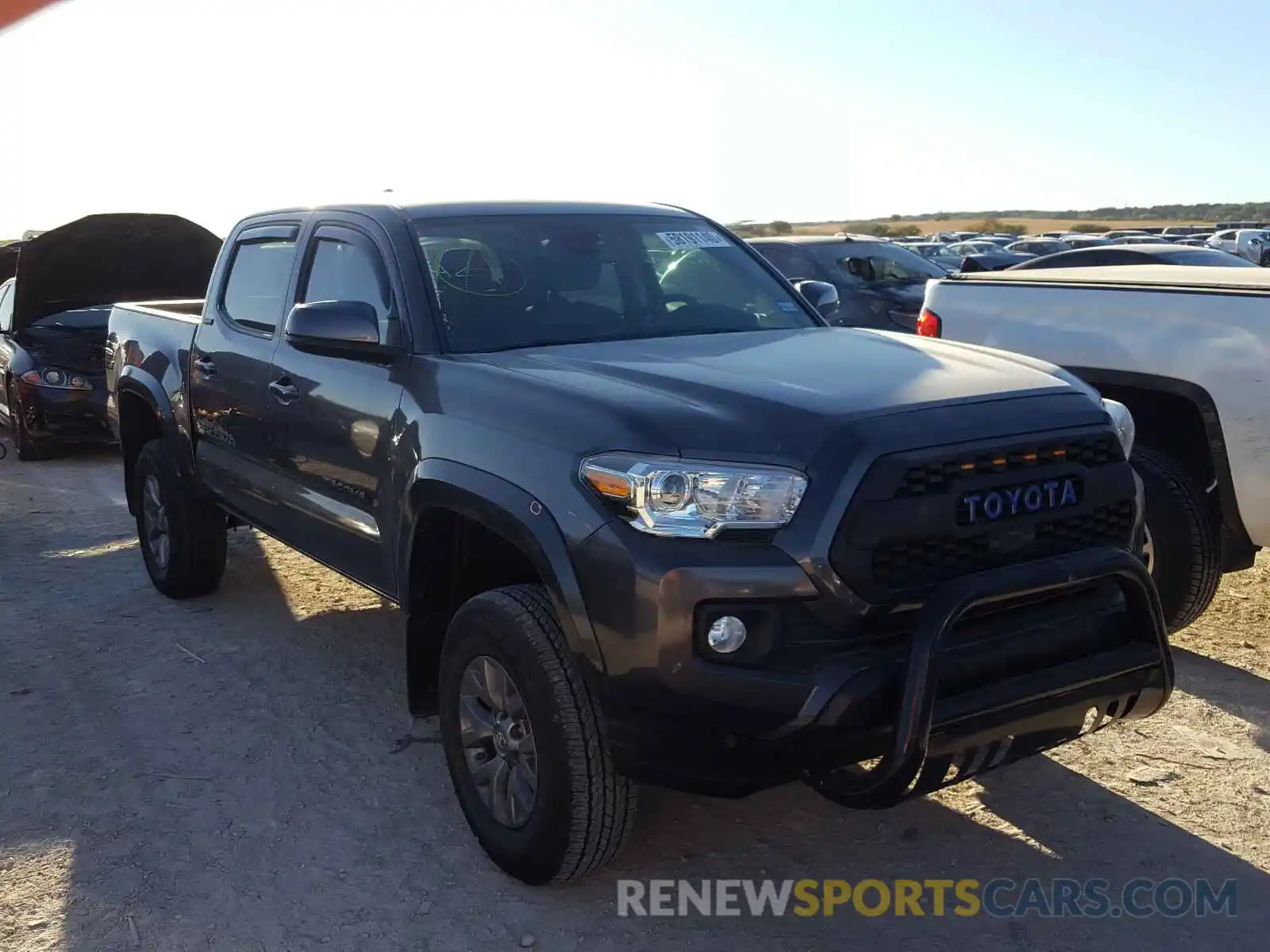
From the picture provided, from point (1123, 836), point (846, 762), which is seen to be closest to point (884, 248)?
point (1123, 836)

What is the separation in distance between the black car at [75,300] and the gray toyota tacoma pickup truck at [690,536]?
24.0 ft

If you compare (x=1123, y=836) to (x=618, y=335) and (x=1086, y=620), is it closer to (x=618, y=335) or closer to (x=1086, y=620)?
(x=1086, y=620)

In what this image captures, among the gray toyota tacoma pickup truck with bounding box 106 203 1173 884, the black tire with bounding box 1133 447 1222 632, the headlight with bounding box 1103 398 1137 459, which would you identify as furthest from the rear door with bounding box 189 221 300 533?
the black tire with bounding box 1133 447 1222 632

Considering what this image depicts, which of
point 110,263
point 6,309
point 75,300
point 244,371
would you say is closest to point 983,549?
point 244,371

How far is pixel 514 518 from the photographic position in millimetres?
3240

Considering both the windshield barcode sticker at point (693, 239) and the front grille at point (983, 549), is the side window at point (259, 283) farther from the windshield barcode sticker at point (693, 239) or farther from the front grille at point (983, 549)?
the front grille at point (983, 549)

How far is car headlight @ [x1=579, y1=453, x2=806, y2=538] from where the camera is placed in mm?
2938

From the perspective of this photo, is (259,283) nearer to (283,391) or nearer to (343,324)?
(283,391)

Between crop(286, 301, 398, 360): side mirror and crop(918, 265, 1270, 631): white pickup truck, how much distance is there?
10.1ft

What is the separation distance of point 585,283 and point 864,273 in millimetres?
8743

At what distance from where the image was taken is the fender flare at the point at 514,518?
10.1ft

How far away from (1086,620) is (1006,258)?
19.6 meters

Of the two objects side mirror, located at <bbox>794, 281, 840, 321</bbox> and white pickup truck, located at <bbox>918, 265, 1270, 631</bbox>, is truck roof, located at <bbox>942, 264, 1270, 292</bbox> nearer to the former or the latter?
white pickup truck, located at <bbox>918, 265, 1270, 631</bbox>

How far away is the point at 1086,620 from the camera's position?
10.5 feet
